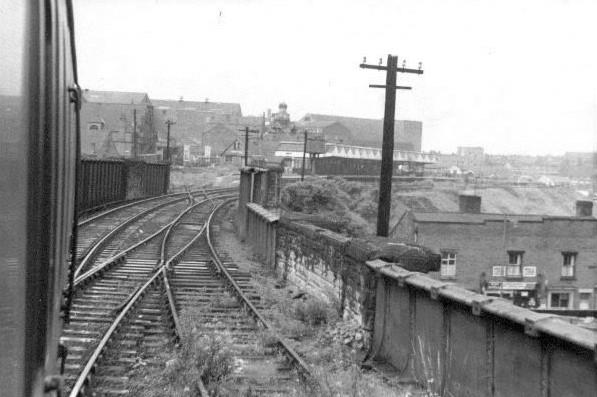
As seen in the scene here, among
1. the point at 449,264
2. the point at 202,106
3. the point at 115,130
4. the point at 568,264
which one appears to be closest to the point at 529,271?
the point at 568,264

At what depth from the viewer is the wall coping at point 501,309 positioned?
4891mm

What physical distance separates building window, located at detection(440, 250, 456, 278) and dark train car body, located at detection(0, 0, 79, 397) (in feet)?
132

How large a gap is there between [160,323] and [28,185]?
7.77m

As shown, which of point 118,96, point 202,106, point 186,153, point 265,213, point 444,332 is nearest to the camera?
point 444,332

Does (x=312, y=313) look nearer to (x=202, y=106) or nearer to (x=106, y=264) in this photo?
(x=106, y=264)

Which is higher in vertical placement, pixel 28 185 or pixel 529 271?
pixel 28 185

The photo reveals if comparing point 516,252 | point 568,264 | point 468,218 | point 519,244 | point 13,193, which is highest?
point 13,193

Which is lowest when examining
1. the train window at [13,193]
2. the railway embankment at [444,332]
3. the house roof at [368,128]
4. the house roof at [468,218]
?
the house roof at [468,218]

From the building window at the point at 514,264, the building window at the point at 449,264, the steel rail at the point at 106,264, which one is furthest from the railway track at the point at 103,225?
the building window at the point at 514,264

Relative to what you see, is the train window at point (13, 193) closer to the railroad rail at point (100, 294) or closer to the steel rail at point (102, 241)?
the railroad rail at point (100, 294)

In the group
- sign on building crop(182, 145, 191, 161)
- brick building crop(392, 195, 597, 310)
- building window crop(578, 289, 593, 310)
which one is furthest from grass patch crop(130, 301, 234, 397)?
sign on building crop(182, 145, 191, 161)

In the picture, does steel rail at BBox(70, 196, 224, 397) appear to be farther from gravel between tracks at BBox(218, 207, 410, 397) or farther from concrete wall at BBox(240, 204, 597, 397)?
concrete wall at BBox(240, 204, 597, 397)

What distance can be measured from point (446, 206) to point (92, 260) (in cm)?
5328

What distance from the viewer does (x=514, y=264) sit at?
143 feet
